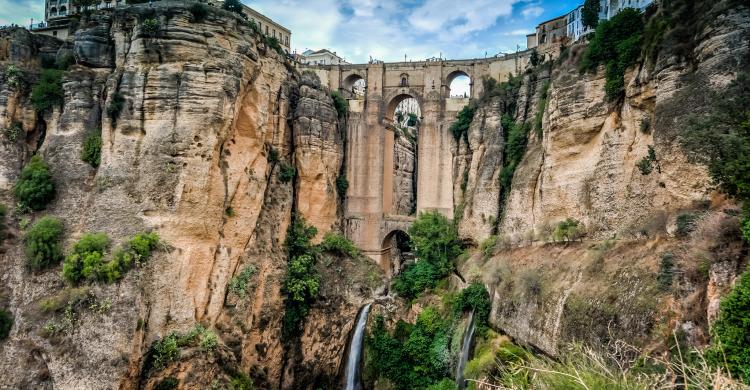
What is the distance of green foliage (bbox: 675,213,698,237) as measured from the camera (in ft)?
45.1

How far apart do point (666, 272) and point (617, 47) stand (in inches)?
426

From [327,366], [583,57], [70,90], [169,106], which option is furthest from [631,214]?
[70,90]

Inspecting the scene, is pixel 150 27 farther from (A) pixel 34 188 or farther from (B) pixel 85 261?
(B) pixel 85 261

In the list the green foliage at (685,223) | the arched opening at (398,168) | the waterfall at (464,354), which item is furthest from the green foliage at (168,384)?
the green foliage at (685,223)

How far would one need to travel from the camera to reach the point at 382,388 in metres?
24.3

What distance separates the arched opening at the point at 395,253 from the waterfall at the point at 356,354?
6.43m

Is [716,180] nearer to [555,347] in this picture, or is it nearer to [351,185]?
[555,347]

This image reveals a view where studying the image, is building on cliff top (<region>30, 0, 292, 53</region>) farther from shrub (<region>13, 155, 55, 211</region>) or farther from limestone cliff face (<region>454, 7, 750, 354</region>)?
limestone cliff face (<region>454, 7, 750, 354</region>)

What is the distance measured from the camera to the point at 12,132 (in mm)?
22625

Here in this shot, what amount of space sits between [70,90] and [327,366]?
19.0 meters

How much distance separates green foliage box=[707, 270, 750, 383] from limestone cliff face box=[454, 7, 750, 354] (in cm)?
81

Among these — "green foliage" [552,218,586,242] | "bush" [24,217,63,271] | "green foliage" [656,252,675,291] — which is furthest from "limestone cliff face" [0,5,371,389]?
"green foliage" [656,252,675,291]

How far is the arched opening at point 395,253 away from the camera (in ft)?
111

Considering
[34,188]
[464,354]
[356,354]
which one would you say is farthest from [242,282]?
[464,354]
